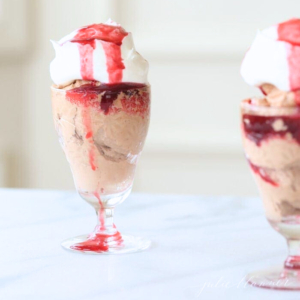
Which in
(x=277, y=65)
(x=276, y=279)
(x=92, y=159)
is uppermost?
(x=277, y=65)

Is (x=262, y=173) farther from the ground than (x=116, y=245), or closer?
farther from the ground

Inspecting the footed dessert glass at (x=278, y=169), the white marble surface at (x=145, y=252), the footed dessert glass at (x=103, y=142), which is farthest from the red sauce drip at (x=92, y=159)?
the footed dessert glass at (x=278, y=169)

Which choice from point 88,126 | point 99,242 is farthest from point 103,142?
point 99,242

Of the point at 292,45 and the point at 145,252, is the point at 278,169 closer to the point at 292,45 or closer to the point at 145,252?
the point at 292,45

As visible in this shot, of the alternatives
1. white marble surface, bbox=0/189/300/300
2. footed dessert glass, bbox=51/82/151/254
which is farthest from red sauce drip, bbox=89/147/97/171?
white marble surface, bbox=0/189/300/300

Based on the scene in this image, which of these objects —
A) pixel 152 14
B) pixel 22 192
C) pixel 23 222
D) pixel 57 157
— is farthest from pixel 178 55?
pixel 23 222

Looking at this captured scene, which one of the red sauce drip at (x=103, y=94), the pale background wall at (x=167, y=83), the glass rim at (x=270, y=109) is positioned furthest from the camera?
the pale background wall at (x=167, y=83)

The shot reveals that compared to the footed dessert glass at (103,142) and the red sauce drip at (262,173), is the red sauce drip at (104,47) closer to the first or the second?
the footed dessert glass at (103,142)

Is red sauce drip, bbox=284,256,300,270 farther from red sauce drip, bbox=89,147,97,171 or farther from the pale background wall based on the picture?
the pale background wall
